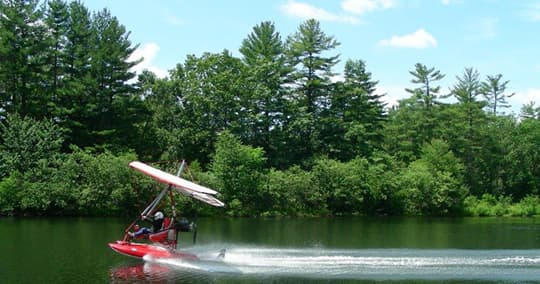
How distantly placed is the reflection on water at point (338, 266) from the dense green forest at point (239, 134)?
1035 inches

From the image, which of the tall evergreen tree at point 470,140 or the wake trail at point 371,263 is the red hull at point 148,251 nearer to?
the wake trail at point 371,263

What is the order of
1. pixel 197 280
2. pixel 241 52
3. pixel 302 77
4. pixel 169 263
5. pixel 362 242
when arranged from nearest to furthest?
pixel 197 280 → pixel 169 263 → pixel 362 242 → pixel 302 77 → pixel 241 52

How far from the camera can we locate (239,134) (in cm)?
6888

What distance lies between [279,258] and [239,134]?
1681 inches

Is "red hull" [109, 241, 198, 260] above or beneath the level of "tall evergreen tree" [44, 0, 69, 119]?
beneath

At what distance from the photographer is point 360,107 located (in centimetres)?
7806

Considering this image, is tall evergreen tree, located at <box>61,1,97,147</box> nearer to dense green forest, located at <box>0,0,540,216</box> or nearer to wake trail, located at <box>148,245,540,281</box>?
dense green forest, located at <box>0,0,540,216</box>

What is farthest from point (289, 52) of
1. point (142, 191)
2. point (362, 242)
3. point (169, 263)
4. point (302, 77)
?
point (169, 263)

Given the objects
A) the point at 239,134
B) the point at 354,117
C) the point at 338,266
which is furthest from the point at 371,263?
the point at 354,117

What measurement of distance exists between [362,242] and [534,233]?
16.3m

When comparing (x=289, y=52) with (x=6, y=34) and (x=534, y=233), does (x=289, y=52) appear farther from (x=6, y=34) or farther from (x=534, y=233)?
(x=534, y=233)

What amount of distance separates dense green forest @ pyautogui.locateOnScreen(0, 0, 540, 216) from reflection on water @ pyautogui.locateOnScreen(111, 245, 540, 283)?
26297 millimetres

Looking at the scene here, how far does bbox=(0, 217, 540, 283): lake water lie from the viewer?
2262cm

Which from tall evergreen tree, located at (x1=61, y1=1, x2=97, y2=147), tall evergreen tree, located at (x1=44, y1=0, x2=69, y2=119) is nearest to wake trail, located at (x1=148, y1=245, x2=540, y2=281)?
tall evergreen tree, located at (x1=61, y1=1, x2=97, y2=147)
